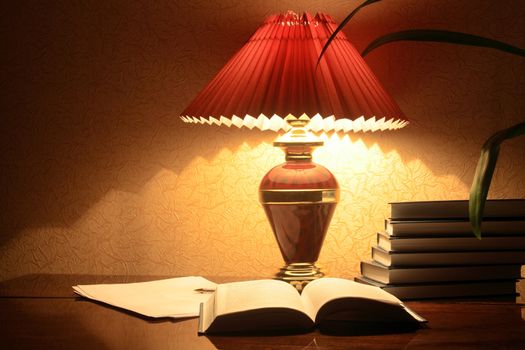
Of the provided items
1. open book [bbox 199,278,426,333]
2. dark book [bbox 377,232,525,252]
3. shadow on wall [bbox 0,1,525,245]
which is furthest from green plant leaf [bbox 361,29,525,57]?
shadow on wall [bbox 0,1,525,245]

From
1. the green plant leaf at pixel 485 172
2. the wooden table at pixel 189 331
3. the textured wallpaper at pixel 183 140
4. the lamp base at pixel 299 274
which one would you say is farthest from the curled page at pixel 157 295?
the green plant leaf at pixel 485 172

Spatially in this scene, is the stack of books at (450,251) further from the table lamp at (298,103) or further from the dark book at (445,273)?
the table lamp at (298,103)

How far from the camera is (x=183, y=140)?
4.92ft

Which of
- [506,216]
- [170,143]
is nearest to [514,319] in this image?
[506,216]

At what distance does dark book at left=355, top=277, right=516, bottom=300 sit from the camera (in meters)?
1.13

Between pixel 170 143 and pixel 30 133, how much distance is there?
33 centimetres

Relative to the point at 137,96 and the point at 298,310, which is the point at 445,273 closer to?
the point at 298,310

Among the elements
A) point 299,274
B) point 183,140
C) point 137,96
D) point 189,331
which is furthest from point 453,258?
point 137,96

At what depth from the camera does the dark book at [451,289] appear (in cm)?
113

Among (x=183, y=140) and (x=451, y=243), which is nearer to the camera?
(x=451, y=243)

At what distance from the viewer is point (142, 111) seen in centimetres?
150

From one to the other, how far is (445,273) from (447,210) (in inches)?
4.2

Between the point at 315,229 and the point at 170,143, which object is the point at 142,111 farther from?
the point at 315,229

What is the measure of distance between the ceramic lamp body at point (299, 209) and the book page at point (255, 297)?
201 mm
